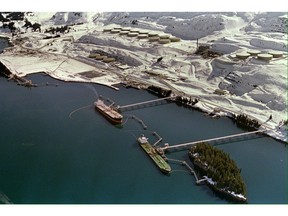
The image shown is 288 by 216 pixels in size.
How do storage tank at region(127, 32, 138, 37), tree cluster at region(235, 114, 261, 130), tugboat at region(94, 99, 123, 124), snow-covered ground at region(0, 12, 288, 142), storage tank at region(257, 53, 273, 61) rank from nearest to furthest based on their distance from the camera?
tree cluster at region(235, 114, 261, 130), tugboat at region(94, 99, 123, 124), snow-covered ground at region(0, 12, 288, 142), storage tank at region(257, 53, 273, 61), storage tank at region(127, 32, 138, 37)

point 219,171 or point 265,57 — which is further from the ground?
point 265,57

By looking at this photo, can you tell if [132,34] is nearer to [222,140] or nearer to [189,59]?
[189,59]

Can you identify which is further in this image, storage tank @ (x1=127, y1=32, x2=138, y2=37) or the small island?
storage tank @ (x1=127, y1=32, x2=138, y2=37)

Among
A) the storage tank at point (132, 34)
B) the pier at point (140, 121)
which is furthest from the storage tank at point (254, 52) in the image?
the storage tank at point (132, 34)

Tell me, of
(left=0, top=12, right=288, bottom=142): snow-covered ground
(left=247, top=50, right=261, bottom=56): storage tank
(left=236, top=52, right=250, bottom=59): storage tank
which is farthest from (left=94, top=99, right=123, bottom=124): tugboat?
(left=247, top=50, right=261, bottom=56): storage tank

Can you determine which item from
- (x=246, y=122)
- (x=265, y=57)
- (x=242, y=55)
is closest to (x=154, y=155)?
(x=246, y=122)

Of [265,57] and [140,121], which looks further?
[265,57]

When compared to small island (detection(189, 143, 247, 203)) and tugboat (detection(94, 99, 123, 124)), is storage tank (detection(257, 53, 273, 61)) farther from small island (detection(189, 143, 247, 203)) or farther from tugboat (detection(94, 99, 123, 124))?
tugboat (detection(94, 99, 123, 124))

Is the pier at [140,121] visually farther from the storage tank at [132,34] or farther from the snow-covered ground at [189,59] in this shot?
the storage tank at [132,34]
